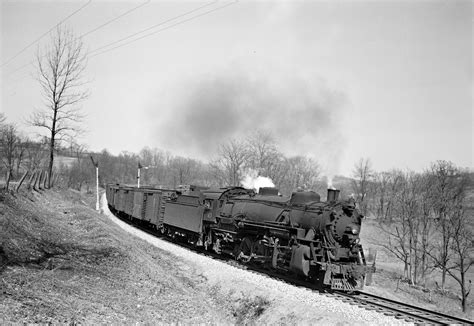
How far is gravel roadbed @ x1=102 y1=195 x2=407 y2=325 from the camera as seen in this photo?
892 cm

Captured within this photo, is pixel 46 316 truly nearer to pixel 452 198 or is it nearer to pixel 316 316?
pixel 316 316

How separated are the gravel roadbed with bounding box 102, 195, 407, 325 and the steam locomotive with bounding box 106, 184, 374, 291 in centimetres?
94

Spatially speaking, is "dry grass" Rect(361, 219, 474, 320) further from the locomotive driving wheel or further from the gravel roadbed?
the gravel roadbed

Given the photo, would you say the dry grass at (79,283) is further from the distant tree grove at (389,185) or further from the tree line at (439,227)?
the tree line at (439,227)

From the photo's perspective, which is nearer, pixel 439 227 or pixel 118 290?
pixel 118 290

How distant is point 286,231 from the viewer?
12.6 meters

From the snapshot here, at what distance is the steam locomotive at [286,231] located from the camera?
11.9 metres

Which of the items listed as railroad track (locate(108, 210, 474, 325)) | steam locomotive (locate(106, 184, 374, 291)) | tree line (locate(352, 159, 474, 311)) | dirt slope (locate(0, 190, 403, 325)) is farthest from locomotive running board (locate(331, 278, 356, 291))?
tree line (locate(352, 159, 474, 311))

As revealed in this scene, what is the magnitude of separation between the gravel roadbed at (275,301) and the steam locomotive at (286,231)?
94 cm

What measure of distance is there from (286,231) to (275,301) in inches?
117

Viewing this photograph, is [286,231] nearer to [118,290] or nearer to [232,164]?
[118,290]

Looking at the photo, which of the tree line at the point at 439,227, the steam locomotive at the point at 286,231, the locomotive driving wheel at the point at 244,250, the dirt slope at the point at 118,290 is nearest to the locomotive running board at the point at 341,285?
the steam locomotive at the point at 286,231

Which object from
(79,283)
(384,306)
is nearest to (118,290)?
(79,283)

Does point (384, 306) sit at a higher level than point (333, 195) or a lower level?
lower
